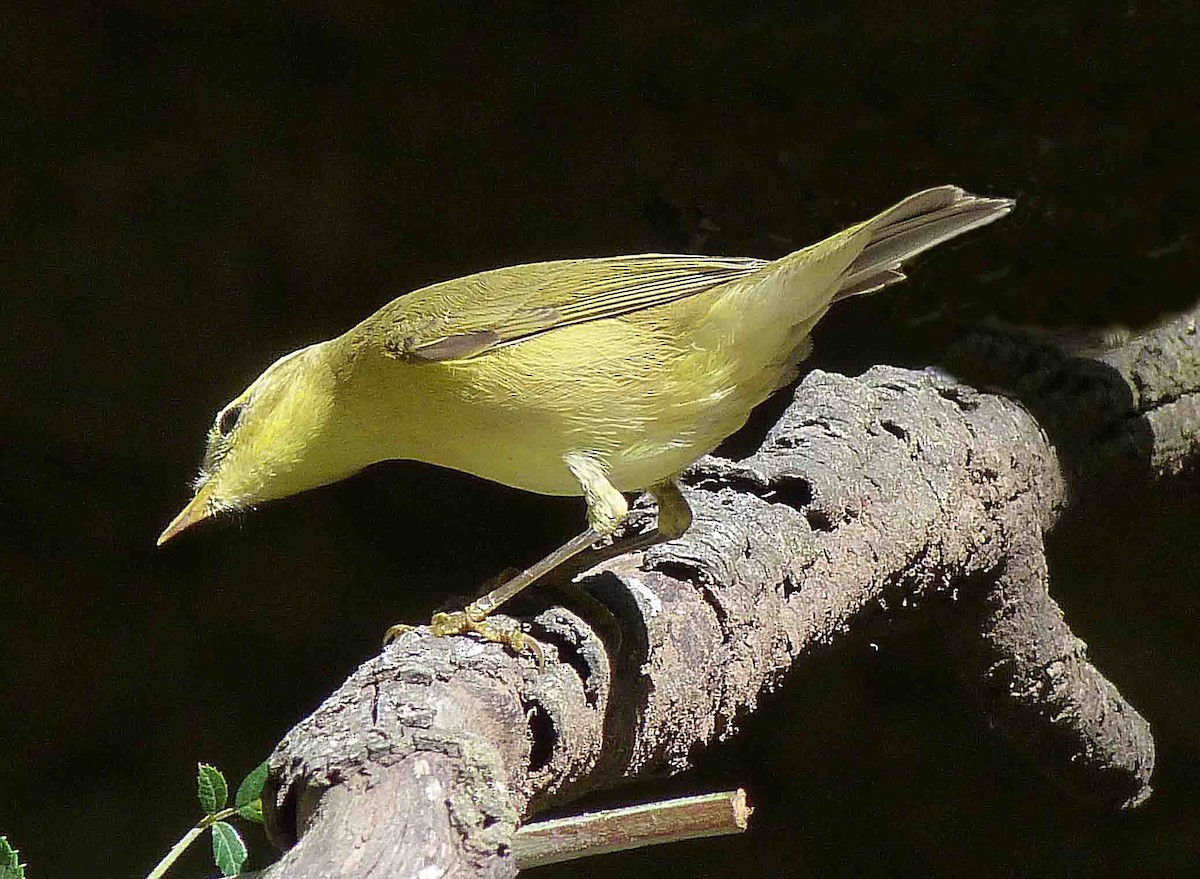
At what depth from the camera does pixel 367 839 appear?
1.22 metres

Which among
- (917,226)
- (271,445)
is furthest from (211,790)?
(917,226)

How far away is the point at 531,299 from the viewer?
7.26ft

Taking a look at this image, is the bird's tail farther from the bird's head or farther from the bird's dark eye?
the bird's dark eye

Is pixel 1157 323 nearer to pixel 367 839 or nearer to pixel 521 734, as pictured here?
pixel 521 734

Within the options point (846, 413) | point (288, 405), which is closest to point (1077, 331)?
point (846, 413)

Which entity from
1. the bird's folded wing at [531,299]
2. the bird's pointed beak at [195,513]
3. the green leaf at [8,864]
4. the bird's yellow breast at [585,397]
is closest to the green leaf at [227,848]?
the green leaf at [8,864]

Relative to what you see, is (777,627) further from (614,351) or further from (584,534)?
(614,351)

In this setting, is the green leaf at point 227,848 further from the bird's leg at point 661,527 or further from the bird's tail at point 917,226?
the bird's tail at point 917,226

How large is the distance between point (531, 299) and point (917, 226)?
686mm

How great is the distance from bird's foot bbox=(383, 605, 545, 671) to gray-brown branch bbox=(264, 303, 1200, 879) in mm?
29

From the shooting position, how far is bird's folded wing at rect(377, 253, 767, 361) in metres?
2.08

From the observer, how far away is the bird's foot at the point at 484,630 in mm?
1747

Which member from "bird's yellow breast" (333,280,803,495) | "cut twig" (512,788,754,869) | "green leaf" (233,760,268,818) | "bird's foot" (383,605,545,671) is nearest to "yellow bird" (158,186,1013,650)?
"bird's yellow breast" (333,280,803,495)

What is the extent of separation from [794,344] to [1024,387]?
2.43 feet
